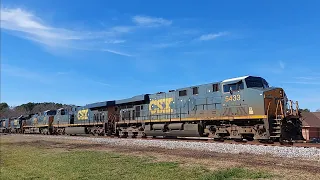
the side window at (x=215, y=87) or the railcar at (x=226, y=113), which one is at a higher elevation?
the side window at (x=215, y=87)

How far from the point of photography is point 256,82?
1605 centimetres

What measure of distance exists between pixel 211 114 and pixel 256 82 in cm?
315

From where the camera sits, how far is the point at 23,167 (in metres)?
9.33

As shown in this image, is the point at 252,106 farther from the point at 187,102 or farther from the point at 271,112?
the point at 187,102

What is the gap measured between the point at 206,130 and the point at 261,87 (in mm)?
4024

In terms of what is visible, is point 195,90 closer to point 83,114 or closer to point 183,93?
point 183,93

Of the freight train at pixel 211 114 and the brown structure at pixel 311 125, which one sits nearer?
the freight train at pixel 211 114

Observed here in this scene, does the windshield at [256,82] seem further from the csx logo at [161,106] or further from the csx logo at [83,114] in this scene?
the csx logo at [83,114]

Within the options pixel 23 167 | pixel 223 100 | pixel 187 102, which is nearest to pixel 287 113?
pixel 223 100

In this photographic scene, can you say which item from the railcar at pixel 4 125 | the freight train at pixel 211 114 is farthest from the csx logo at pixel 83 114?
the railcar at pixel 4 125

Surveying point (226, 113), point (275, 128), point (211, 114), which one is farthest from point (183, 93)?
point (275, 128)

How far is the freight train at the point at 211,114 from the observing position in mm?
14461

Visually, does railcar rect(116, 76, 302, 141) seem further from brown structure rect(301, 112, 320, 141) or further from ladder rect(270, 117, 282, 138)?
brown structure rect(301, 112, 320, 141)

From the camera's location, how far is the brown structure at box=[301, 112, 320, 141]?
30.2m
